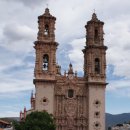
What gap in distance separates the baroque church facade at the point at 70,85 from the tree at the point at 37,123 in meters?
8.37

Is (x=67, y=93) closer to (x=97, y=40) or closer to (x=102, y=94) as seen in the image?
(x=102, y=94)

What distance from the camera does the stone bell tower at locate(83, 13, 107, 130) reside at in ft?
229

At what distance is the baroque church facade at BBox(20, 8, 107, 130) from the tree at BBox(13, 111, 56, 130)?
8.37 meters

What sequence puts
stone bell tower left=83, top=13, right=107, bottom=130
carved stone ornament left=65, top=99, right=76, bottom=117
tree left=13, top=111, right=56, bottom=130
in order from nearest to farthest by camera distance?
tree left=13, top=111, right=56, bottom=130 < stone bell tower left=83, top=13, right=107, bottom=130 < carved stone ornament left=65, top=99, right=76, bottom=117

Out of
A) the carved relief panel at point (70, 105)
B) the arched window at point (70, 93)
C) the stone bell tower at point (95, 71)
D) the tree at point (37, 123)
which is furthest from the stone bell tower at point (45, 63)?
the tree at point (37, 123)

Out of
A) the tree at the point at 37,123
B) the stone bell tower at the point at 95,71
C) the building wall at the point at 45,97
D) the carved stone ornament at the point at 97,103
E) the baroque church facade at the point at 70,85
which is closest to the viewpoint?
the tree at the point at 37,123

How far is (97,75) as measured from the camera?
71.8 meters

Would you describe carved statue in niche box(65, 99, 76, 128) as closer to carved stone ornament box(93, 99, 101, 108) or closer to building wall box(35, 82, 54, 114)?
building wall box(35, 82, 54, 114)

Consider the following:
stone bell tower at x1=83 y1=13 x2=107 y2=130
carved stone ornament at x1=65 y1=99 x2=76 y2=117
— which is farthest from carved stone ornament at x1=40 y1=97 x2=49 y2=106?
stone bell tower at x1=83 y1=13 x2=107 y2=130

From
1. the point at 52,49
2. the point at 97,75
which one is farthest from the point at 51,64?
the point at 97,75

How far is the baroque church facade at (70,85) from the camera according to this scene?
69.2m

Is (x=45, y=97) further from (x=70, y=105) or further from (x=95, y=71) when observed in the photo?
(x=95, y=71)

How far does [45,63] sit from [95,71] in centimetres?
811

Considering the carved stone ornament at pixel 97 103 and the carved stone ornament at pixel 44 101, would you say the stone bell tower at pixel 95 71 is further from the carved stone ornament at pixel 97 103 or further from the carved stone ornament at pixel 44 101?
the carved stone ornament at pixel 44 101
